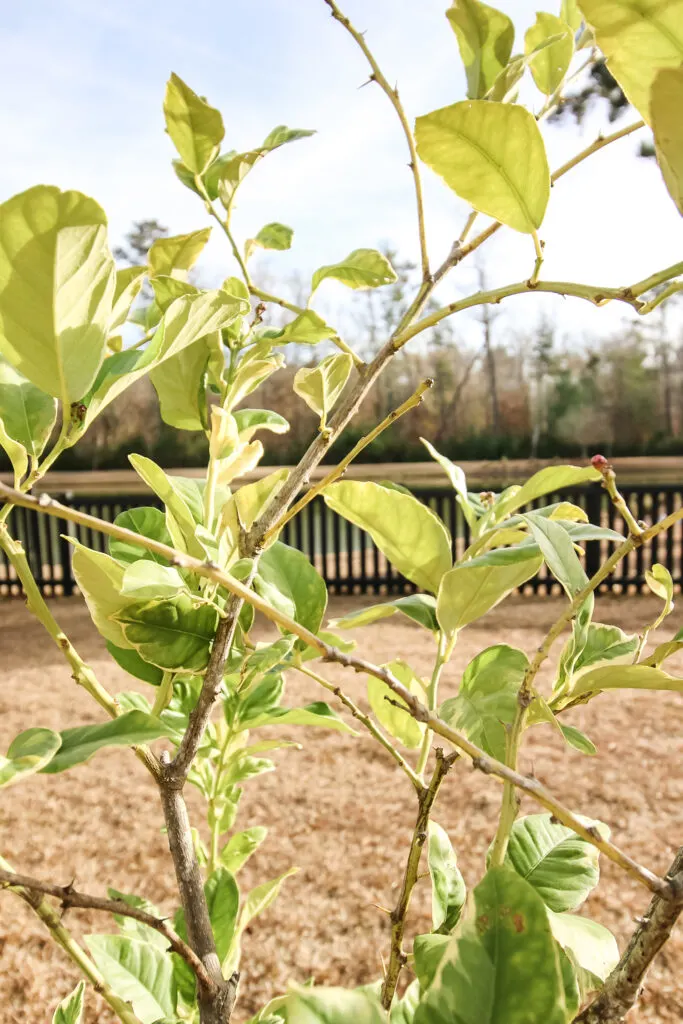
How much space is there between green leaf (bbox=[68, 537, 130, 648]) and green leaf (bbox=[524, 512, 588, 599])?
0.22 metres

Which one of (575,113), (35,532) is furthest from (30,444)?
(575,113)

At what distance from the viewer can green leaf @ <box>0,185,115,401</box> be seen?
253 millimetres

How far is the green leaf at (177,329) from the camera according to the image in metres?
0.32

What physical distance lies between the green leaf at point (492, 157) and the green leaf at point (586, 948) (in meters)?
0.37

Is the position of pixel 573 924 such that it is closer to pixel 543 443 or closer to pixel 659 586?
pixel 659 586

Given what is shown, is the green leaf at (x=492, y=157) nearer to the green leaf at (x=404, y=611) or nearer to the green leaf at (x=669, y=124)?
the green leaf at (x=669, y=124)

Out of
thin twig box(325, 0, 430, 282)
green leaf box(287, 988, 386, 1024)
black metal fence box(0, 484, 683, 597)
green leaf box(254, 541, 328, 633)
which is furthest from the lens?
black metal fence box(0, 484, 683, 597)

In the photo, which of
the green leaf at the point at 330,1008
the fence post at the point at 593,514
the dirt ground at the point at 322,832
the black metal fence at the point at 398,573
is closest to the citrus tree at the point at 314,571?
the green leaf at the point at 330,1008

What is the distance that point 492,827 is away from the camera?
1948mm

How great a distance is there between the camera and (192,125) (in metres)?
0.49

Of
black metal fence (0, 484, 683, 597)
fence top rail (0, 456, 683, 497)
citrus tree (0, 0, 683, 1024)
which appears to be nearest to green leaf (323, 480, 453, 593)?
citrus tree (0, 0, 683, 1024)

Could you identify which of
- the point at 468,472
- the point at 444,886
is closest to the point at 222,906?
the point at 444,886

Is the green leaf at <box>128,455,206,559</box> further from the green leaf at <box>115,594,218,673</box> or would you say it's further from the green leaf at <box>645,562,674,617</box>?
the green leaf at <box>645,562,674,617</box>

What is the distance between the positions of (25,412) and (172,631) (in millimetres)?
144
